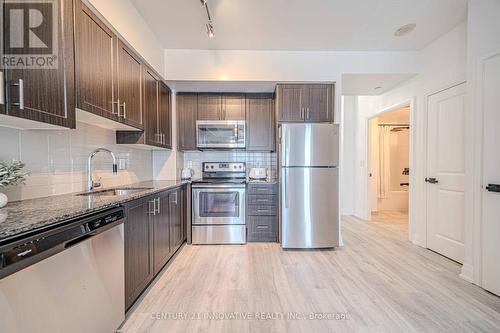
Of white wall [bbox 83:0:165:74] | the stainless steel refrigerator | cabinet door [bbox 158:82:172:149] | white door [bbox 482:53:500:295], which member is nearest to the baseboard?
white door [bbox 482:53:500:295]

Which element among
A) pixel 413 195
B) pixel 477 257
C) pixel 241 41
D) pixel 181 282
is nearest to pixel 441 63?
pixel 413 195

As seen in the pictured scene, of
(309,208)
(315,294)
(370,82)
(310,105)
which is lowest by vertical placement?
(315,294)

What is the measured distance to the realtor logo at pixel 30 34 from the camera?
3.63 feet

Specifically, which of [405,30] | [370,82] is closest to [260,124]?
[370,82]

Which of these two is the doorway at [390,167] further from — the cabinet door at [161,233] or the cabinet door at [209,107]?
the cabinet door at [161,233]

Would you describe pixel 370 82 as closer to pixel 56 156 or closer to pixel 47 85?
pixel 47 85

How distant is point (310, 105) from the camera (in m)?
3.08

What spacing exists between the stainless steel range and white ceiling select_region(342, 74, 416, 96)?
7.23 feet

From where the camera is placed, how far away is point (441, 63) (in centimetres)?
278

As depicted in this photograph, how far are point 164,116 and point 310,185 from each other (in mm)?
2206

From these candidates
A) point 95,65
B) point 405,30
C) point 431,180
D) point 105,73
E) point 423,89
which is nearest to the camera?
point 95,65

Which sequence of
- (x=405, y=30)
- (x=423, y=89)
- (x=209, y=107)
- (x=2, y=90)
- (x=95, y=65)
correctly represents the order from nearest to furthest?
1. (x=2, y=90)
2. (x=95, y=65)
3. (x=405, y=30)
4. (x=423, y=89)
5. (x=209, y=107)

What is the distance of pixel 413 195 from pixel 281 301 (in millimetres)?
2565

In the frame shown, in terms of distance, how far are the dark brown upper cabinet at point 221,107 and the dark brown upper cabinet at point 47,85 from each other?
82.8 inches
